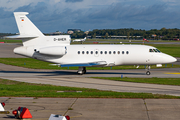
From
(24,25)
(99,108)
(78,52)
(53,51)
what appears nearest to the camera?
(99,108)

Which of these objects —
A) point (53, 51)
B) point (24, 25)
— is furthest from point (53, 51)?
point (24, 25)

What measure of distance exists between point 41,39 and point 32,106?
17.6 meters

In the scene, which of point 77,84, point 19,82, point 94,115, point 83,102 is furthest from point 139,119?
point 19,82

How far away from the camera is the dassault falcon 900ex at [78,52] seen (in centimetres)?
3189

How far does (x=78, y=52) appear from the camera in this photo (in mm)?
32406

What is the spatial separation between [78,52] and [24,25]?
7168 millimetres

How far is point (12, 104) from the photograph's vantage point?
16609 millimetres

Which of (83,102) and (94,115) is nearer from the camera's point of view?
(94,115)

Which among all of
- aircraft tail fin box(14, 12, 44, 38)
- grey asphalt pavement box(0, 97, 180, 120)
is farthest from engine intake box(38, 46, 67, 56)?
grey asphalt pavement box(0, 97, 180, 120)

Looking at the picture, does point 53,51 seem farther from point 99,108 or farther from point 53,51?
point 99,108

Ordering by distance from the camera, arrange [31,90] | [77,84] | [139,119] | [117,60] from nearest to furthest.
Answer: [139,119] < [31,90] < [77,84] < [117,60]

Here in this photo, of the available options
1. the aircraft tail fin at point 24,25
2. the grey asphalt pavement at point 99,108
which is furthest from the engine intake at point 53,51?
the grey asphalt pavement at point 99,108

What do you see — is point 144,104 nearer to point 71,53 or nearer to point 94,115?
point 94,115

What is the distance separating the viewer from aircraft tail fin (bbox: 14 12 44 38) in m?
32.2
